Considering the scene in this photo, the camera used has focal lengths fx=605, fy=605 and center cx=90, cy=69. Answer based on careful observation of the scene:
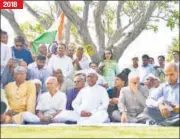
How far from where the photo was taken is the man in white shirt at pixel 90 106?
10070mm

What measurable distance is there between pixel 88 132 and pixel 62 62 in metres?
3.86

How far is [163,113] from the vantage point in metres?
9.41

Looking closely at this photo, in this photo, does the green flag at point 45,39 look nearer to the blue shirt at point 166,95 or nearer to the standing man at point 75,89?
the standing man at point 75,89

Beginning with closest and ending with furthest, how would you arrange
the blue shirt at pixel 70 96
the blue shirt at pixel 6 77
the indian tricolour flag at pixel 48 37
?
the blue shirt at pixel 6 77 < the blue shirt at pixel 70 96 < the indian tricolour flag at pixel 48 37

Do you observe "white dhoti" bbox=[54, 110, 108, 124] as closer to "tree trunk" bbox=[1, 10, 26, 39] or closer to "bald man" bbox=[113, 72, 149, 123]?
"bald man" bbox=[113, 72, 149, 123]

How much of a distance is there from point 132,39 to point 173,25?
3721 millimetres

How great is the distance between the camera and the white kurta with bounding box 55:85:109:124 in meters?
10.1

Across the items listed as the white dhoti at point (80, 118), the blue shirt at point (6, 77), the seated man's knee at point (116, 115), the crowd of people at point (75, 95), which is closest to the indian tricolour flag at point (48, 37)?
the crowd of people at point (75, 95)

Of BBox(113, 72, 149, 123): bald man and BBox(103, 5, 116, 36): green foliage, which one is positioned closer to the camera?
BBox(113, 72, 149, 123): bald man

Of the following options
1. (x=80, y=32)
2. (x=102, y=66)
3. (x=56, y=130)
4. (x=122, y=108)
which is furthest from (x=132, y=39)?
(x=56, y=130)

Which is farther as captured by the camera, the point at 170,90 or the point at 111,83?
the point at 111,83

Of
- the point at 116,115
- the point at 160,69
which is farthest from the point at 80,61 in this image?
the point at 116,115

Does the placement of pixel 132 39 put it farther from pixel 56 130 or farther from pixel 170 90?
pixel 56 130

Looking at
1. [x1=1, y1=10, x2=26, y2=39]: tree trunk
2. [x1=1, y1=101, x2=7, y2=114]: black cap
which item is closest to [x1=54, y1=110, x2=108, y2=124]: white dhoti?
[x1=1, y1=101, x2=7, y2=114]: black cap
